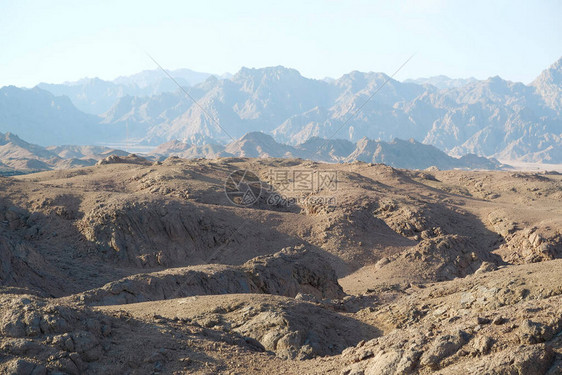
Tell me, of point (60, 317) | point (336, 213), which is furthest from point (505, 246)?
Result: point (60, 317)

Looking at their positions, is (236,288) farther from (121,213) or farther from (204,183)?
(204,183)

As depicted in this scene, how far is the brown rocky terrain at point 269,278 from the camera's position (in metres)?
9.16

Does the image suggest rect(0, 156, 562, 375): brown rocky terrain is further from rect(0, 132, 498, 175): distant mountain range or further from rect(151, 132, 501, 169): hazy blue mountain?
rect(151, 132, 501, 169): hazy blue mountain

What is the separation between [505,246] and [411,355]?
75.5 ft
